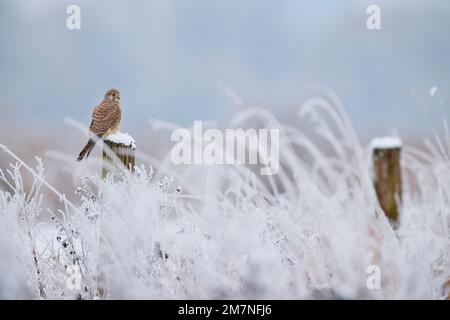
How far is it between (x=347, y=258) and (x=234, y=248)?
0.44m

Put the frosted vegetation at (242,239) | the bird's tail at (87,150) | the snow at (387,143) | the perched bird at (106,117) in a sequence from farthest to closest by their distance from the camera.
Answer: the perched bird at (106,117)
the bird's tail at (87,150)
the snow at (387,143)
the frosted vegetation at (242,239)

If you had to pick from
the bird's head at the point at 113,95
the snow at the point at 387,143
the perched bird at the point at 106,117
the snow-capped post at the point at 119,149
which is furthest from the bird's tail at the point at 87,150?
the snow at the point at 387,143

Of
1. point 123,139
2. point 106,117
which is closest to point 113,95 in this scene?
point 106,117

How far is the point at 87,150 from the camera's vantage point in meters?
2.73

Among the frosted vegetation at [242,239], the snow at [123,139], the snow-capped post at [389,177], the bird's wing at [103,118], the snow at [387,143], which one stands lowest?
the frosted vegetation at [242,239]

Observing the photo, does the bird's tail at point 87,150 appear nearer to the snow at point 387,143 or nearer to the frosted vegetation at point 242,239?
the frosted vegetation at point 242,239

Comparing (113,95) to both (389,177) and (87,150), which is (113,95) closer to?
(87,150)

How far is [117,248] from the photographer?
2.39 m

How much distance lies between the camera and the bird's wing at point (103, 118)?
2824 mm

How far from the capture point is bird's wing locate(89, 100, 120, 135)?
2.82 m

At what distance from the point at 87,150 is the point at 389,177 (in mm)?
1341

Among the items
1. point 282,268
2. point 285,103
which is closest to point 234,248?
point 282,268

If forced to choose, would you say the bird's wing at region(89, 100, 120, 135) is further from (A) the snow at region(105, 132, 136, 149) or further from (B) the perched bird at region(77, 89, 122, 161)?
(A) the snow at region(105, 132, 136, 149)

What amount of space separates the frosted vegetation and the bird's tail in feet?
0.58
